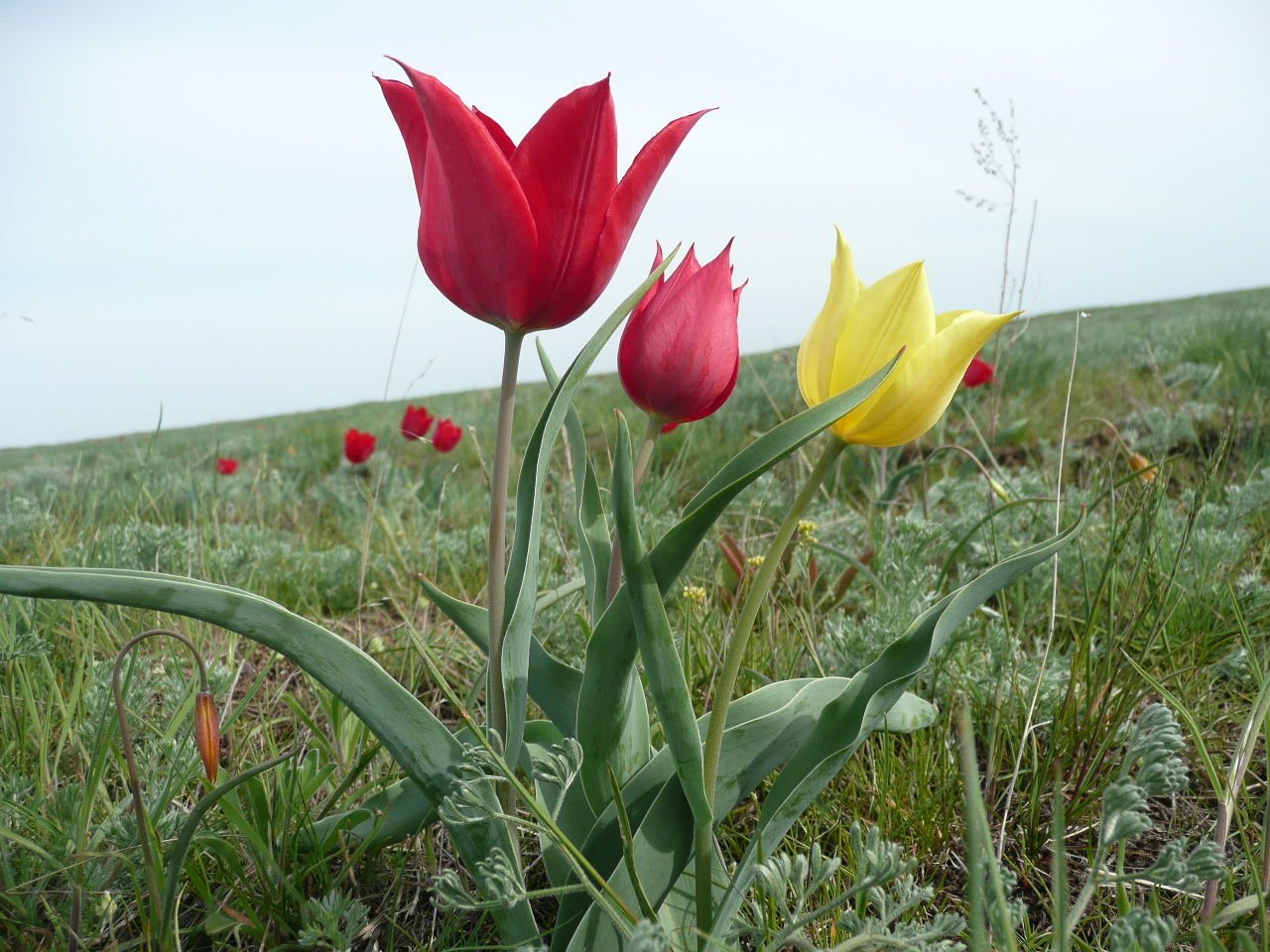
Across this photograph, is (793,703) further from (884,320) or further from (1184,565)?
(1184,565)

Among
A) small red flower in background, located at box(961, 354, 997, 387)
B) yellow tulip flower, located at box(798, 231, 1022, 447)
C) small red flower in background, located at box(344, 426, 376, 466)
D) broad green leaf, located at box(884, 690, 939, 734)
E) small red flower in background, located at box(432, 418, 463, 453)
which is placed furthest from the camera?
small red flower in background, located at box(344, 426, 376, 466)

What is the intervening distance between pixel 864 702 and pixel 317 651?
520 mm

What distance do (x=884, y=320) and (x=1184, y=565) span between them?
66.2 inches

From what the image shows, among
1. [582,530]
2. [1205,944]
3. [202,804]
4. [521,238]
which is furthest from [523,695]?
[1205,944]

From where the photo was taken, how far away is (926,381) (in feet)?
2.97

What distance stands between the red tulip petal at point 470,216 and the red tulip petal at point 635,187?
7cm

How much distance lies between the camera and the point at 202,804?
0.92 m

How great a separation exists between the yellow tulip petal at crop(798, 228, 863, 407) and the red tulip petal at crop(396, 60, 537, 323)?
315 millimetres

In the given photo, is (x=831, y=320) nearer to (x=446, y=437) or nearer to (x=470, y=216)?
(x=470, y=216)

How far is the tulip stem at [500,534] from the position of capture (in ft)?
2.90

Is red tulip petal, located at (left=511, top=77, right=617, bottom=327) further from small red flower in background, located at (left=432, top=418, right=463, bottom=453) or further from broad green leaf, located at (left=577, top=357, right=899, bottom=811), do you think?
small red flower in background, located at (left=432, top=418, right=463, bottom=453)

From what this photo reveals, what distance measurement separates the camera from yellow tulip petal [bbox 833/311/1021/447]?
895 millimetres

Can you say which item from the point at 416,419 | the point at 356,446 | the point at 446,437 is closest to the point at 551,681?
the point at 446,437

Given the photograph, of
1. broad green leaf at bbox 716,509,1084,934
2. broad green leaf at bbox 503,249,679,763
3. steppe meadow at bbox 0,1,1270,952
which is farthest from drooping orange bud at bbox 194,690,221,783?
broad green leaf at bbox 716,509,1084,934
